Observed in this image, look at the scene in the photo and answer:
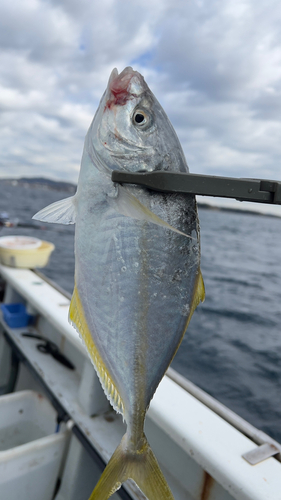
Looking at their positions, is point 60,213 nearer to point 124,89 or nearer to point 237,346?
point 124,89

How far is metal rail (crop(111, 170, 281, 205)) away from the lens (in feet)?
2.45

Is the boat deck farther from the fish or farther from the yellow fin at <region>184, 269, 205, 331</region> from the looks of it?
the yellow fin at <region>184, 269, 205, 331</region>

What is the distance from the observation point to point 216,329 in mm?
8359

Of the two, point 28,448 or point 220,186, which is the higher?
point 220,186

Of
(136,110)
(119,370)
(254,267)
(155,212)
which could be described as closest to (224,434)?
(119,370)

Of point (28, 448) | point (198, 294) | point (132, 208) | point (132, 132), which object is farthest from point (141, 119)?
point (28, 448)

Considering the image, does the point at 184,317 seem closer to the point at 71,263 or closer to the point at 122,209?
the point at 122,209

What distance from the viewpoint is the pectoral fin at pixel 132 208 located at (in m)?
0.90

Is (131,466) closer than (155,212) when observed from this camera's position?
No

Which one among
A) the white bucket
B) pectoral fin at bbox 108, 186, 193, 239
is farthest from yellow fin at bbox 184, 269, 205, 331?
the white bucket

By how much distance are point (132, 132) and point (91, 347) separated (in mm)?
689

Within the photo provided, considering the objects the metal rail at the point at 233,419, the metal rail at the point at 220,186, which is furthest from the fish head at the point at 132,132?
the metal rail at the point at 233,419

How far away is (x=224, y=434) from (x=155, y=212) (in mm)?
1579

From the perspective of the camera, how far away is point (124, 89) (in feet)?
3.52
